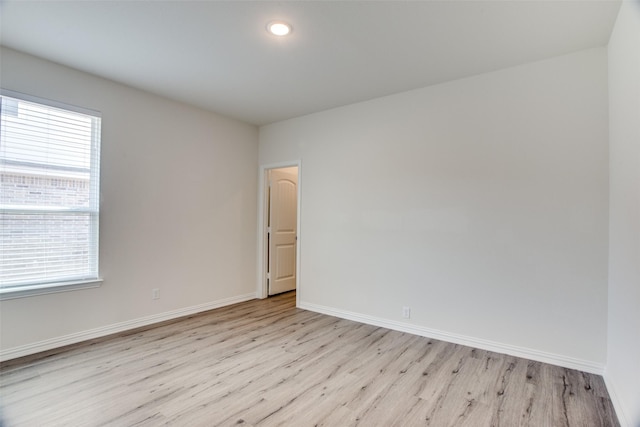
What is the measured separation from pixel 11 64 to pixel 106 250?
1800 mm

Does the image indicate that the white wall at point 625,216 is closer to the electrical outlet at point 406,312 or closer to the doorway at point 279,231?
the electrical outlet at point 406,312

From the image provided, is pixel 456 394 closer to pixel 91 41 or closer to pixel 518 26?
pixel 518 26

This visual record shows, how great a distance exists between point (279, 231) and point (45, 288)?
9.63 ft

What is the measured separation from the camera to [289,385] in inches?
90.6

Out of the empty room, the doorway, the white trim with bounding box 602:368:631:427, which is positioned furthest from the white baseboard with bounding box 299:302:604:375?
the doorway

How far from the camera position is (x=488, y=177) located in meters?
2.96

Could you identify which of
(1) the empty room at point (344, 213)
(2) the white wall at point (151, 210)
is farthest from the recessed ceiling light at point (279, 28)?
(2) the white wall at point (151, 210)

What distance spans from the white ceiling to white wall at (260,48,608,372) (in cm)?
36

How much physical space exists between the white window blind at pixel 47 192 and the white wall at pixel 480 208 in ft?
8.44

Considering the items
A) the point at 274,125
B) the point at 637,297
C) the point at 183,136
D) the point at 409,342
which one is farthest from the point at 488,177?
the point at 183,136

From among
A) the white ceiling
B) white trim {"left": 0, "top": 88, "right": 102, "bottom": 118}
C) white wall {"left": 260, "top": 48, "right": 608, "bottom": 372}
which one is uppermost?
the white ceiling

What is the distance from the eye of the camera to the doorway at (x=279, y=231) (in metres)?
4.87

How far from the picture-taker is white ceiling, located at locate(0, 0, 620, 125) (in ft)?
6.97

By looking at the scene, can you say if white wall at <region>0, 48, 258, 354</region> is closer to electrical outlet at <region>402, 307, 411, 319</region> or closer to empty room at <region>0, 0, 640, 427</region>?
empty room at <region>0, 0, 640, 427</region>
